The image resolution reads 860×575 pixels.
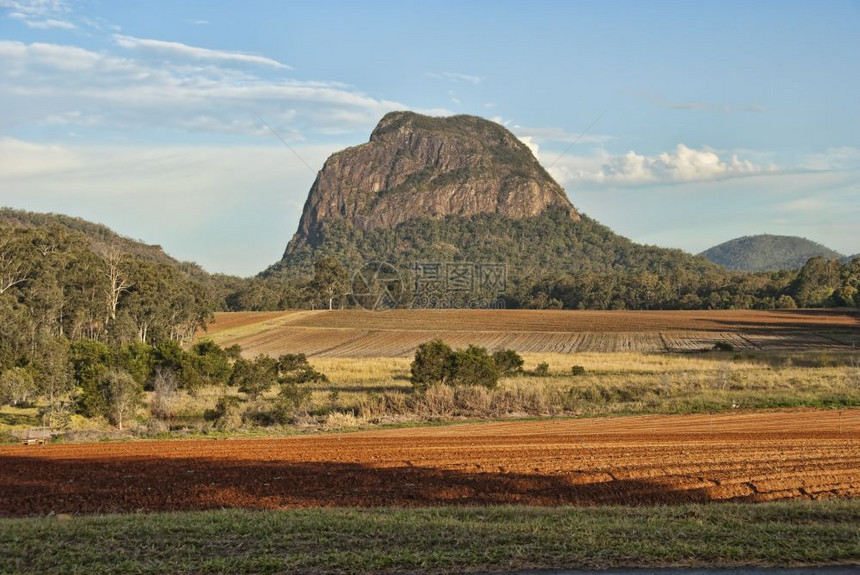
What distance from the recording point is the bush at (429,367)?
122 ft

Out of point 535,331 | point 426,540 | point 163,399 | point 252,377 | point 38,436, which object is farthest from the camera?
point 535,331

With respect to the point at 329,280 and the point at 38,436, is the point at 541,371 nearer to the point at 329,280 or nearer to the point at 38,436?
the point at 38,436

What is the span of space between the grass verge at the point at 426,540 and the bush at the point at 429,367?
2625 cm

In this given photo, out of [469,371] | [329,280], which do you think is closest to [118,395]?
[469,371]

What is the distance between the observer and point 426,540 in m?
9.05

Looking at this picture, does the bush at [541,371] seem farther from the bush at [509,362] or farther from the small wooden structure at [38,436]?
the small wooden structure at [38,436]

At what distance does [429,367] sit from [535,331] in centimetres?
4403

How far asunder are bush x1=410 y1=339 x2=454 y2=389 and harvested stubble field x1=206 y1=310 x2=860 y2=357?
26.4m

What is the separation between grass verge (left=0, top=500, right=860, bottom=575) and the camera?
27.1 ft

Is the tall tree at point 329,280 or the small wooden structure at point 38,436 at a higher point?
the tall tree at point 329,280

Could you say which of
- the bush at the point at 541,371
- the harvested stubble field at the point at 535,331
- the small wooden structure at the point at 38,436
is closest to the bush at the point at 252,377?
the small wooden structure at the point at 38,436
